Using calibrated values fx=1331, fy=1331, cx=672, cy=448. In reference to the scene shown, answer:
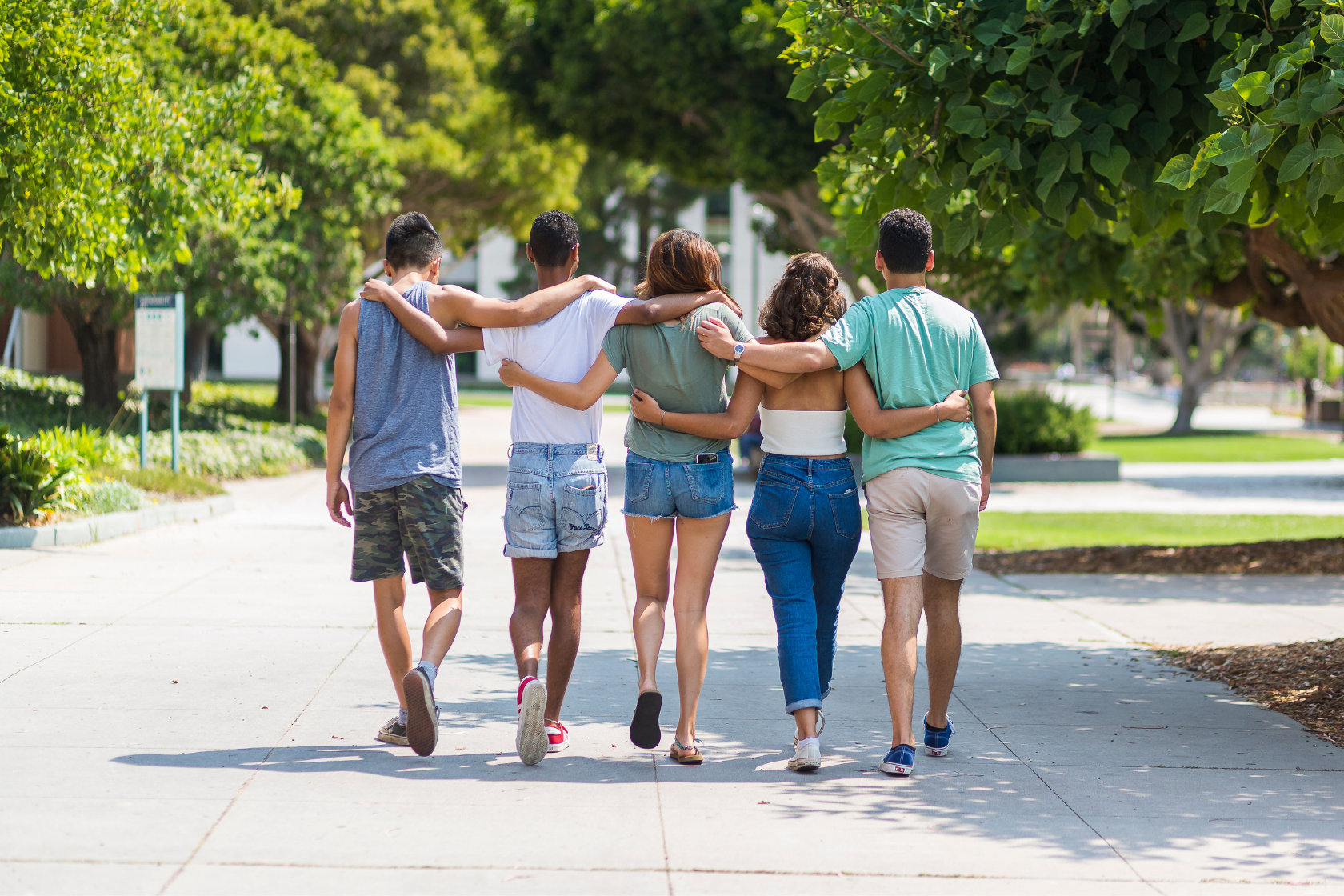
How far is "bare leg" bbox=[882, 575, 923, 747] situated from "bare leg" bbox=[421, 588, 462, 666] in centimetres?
159

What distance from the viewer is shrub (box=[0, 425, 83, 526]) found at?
10.4 meters

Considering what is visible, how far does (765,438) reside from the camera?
16.4 feet

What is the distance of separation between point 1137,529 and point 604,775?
11099 mm

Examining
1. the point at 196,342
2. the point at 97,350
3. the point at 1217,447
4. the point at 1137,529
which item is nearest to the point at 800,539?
the point at 1137,529

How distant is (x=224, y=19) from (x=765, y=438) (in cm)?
1704

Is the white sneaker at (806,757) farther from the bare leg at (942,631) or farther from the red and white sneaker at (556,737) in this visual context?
the red and white sneaker at (556,737)

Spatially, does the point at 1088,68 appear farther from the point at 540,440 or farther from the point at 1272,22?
the point at 540,440

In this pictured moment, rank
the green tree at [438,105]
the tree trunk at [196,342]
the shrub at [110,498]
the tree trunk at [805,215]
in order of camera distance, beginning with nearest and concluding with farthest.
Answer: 1. the shrub at [110,498]
2. the tree trunk at [805,215]
3. the green tree at [438,105]
4. the tree trunk at [196,342]

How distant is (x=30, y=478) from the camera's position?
10469mm

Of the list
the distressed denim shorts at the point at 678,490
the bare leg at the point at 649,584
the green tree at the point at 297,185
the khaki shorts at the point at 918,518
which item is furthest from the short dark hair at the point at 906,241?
the green tree at the point at 297,185

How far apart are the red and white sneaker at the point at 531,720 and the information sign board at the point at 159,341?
11.6 metres

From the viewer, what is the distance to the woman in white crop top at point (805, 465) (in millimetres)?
4863

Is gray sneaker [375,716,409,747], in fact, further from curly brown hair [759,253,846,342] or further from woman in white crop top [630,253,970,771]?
curly brown hair [759,253,846,342]

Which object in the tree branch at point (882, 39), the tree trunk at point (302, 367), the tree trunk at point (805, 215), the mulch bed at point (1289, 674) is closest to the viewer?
the tree branch at point (882, 39)
